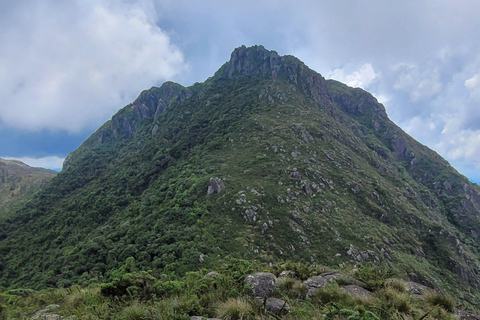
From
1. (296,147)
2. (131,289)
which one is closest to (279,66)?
(296,147)

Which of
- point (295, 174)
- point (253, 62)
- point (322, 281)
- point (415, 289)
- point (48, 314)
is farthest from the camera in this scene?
point (253, 62)

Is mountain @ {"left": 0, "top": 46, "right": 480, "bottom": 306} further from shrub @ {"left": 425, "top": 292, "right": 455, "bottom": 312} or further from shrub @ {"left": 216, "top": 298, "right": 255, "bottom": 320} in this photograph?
shrub @ {"left": 216, "top": 298, "right": 255, "bottom": 320}

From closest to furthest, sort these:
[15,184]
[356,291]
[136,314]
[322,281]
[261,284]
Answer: [136,314]
[356,291]
[261,284]
[322,281]
[15,184]

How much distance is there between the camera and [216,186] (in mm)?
44719

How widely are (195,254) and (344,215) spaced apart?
31.2 m

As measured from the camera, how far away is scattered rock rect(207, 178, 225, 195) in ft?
145

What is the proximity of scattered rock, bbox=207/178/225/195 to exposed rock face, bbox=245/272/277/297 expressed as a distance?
36676mm

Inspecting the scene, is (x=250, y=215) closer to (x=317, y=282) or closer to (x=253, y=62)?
(x=317, y=282)

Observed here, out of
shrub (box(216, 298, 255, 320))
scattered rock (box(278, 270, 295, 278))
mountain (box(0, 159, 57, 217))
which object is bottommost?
mountain (box(0, 159, 57, 217))

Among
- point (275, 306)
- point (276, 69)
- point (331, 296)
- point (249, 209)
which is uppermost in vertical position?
point (276, 69)

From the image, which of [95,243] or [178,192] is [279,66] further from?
[95,243]

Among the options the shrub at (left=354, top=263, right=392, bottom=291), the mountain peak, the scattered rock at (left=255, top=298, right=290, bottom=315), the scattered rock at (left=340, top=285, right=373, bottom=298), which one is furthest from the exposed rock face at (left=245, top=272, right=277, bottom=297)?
the mountain peak

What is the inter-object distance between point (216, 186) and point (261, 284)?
1486 inches

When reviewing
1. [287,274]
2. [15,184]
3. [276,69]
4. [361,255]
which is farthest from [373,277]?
[15,184]
